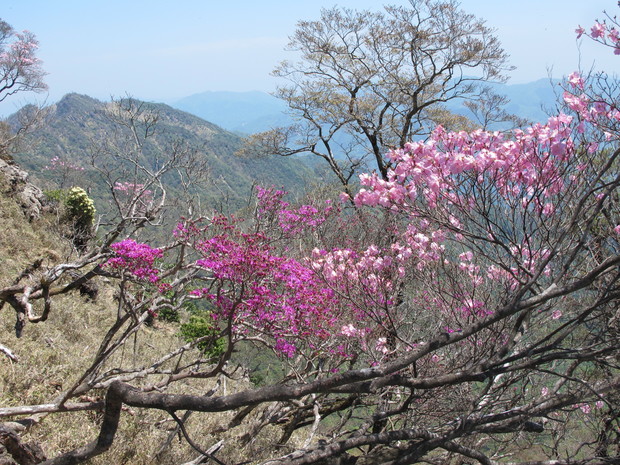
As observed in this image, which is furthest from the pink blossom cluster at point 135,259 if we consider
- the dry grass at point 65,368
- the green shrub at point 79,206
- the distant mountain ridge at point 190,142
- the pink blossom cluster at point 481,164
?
the distant mountain ridge at point 190,142

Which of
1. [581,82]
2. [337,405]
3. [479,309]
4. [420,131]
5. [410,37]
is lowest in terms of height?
[337,405]

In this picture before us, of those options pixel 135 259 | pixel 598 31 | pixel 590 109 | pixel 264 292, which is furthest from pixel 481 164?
pixel 135 259

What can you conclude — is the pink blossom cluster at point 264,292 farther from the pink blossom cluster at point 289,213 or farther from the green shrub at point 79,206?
the green shrub at point 79,206

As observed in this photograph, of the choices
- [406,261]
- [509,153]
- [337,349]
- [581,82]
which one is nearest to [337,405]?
[337,349]

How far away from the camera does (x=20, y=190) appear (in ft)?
44.7

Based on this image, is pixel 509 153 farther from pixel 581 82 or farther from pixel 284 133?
pixel 284 133

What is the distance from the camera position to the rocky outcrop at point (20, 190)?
43.2ft

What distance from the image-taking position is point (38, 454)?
11.7ft

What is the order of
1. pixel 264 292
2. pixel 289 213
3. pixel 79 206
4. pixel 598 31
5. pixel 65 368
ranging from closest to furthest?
pixel 598 31 → pixel 264 292 → pixel 65 368 → pixel 289 213 → pixel 79 206

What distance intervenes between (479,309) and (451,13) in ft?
29.0

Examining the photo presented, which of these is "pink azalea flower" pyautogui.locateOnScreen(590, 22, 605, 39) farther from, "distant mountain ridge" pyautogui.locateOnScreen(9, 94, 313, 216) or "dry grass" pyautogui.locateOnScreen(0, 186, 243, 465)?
"distant mountain ridge" pyautogui.locateOnScreen(9, 94, 313, 216)

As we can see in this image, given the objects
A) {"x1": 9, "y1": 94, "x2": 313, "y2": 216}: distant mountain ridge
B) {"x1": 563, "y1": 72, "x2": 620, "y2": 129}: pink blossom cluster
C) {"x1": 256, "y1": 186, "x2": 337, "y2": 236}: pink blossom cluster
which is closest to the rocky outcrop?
{"x1": 256, "y1": 186, "x2": 337, "y2": 236}: pink blossom cluster

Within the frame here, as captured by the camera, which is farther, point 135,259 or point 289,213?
point 289,213

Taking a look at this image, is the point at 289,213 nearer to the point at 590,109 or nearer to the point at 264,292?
the point at 264,292
